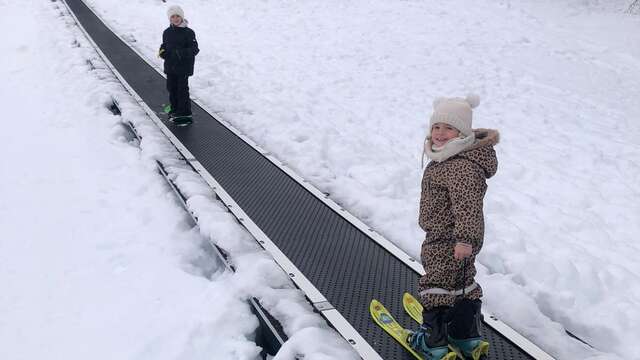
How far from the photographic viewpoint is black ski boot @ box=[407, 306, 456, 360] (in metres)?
3.21

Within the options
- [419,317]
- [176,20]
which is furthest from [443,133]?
[176,20]

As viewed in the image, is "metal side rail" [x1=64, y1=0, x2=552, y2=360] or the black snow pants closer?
"metal side rail" [x1=64, y1=0, x2=552, y2=360]

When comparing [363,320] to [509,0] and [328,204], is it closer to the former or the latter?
[328,204]

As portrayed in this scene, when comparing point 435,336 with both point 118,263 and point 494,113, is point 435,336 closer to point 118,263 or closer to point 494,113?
point 118,263

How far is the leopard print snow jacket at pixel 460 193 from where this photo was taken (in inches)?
113

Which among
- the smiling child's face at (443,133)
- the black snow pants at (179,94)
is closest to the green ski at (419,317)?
the smiling child's face at (443,133)

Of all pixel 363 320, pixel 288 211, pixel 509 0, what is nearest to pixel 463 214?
pixel 363 320

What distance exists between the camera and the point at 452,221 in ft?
10.2

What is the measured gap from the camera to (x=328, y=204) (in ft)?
18.5

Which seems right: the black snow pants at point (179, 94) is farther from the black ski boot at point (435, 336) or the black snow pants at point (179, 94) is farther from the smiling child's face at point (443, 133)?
the black ski boot at point (435, 336)

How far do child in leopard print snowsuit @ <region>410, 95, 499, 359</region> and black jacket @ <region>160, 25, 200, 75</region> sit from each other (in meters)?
5.52

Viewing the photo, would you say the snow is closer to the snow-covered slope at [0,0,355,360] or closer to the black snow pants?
the snow-covered slope at [0,0,355,360]

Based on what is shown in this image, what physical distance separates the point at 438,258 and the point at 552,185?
4.09 metres

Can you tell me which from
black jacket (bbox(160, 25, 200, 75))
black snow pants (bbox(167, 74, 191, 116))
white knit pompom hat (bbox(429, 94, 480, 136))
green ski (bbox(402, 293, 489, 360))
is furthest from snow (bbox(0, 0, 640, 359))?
white knit pompom hat (bbox(429, 94, 480, 136))
